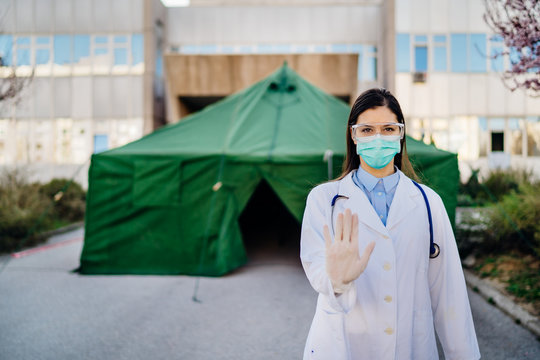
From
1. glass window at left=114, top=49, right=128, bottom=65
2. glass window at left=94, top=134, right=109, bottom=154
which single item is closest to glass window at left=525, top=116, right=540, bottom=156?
glass window at left=114, top=49, right=128, bottom=65

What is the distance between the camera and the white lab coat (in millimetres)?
1679

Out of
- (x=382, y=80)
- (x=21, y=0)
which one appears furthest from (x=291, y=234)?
(x=21, y=0)

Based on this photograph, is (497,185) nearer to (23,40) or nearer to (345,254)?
(345,254)

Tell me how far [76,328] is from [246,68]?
1475 centimetres

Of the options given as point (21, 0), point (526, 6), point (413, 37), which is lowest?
point (526, 6)

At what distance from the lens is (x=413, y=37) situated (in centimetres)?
1938

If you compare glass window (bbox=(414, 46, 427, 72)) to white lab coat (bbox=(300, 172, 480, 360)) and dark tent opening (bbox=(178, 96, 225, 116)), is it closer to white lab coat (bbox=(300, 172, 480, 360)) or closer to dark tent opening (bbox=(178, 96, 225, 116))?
dark tent opening (bbox=(178, 96, 225, 116))

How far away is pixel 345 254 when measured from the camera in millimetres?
1491

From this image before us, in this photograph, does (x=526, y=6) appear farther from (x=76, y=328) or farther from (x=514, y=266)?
(x=76, y=328)

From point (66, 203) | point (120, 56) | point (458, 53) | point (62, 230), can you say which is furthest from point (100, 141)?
point (458, 53)

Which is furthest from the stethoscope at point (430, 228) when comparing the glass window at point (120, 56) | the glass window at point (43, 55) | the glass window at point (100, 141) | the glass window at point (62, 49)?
the glass window at point (43, 55)

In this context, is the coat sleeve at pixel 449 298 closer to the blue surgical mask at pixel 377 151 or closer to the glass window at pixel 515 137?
the blue surgical mask at pixel 377 151

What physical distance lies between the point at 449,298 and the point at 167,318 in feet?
12.5

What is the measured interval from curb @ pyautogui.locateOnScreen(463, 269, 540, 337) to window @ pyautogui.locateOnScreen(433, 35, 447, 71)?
1532 cm
